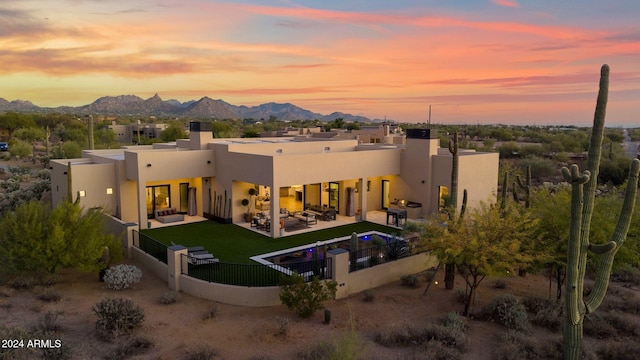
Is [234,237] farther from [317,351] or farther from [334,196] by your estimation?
[317,351]

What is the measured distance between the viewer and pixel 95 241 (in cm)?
1500

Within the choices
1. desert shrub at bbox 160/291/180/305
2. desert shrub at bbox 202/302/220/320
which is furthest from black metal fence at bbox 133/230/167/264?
desert shrub at bbox 202/302/220/320

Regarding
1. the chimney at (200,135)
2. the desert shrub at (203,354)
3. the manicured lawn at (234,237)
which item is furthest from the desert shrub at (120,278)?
the chimney at (200,135)

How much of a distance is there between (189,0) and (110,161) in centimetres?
1147

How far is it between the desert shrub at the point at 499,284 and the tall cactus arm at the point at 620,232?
6055 millimetres

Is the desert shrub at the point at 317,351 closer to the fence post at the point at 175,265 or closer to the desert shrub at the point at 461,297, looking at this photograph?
the desert shrub at the point at 461,297

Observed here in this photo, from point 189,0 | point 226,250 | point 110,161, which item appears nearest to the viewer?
point 226,250

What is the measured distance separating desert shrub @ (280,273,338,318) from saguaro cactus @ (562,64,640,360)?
6312mm

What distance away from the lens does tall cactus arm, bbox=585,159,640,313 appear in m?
9.55

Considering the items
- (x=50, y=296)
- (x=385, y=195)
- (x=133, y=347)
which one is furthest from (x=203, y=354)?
(x=385, y=195)

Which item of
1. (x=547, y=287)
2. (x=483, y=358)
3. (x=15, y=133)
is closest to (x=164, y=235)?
(x=483, y=358)

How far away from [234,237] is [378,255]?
7171mm

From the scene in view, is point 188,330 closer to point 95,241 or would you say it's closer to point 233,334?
point 233,334

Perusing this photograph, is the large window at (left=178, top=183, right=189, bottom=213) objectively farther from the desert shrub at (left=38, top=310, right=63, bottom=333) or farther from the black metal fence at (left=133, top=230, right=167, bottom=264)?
the desert shrub at (left=38, top=310, right=63, bottom=333)
